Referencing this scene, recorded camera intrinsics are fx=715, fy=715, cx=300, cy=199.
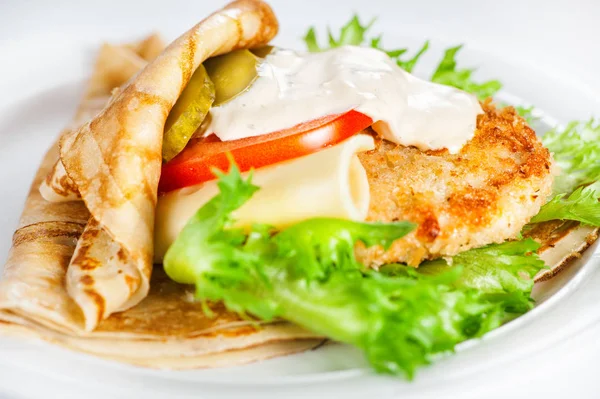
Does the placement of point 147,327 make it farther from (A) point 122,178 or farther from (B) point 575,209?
(B) point 575,209

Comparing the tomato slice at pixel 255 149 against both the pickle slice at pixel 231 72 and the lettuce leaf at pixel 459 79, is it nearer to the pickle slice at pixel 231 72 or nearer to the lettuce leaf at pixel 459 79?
the pickle slice at pixel 231 72

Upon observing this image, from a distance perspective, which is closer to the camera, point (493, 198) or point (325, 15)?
point (493, 198)

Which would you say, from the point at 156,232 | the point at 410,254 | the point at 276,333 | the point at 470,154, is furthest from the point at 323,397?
the point at 470,154

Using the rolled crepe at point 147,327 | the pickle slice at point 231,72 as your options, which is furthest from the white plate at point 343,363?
the pickle slice at point 231,72

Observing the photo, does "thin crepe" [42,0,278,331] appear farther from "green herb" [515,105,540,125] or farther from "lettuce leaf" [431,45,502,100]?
"green herb" [515,105,540,125]

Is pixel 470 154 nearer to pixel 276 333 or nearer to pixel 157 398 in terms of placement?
pixel 276 333

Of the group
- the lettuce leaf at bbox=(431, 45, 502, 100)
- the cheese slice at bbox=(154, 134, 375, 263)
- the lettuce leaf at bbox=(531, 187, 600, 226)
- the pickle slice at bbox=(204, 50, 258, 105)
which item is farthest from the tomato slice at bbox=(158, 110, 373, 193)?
the lettuce leaf at bbox=(431, 45, 502, 100)

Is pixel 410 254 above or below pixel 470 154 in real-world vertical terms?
below
